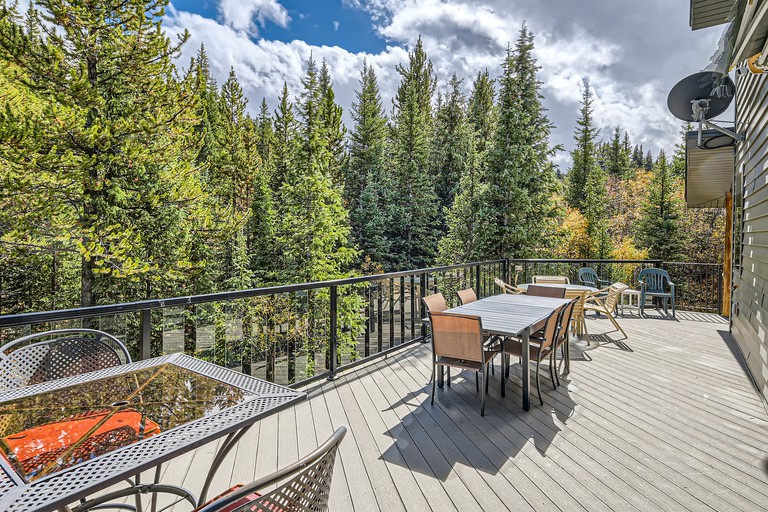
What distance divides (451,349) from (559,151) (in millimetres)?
12096

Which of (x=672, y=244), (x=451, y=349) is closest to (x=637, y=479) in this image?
(x=451, y=349)

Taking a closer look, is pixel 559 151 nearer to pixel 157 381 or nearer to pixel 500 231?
pixel 500 231

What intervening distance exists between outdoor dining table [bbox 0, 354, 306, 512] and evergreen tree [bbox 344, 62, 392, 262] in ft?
60.3

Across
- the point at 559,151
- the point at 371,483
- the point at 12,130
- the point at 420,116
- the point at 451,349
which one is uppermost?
the point at 420,116

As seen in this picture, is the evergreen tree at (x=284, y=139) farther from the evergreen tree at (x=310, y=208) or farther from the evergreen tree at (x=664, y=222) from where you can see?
the evergreen tree at (x=664, y=222)

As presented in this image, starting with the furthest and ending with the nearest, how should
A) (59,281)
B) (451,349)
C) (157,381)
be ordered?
1. (59,281)
2. (451,349)
3. (157,381)

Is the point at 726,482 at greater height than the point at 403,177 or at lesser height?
lesser

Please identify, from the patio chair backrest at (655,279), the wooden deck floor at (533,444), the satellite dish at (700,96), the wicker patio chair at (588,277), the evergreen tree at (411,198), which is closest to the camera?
the wooden deck floor at (533,444)

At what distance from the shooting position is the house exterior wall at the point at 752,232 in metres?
3.44

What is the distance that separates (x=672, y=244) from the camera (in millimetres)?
15820

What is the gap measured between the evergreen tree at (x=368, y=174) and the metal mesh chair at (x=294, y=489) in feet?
62.2

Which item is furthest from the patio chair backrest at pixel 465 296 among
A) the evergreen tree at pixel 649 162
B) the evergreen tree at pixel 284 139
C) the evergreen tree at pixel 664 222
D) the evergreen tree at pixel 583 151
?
the evergreen tree at pixel 649 162

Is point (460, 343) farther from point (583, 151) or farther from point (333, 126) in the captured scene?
point (583, 151)

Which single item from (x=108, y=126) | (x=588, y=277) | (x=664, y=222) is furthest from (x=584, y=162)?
(x=108, y=126)
